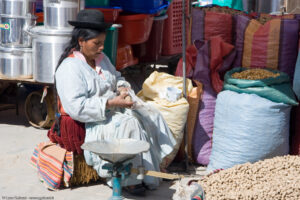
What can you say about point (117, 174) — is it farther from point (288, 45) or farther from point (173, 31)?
point (173, 31)

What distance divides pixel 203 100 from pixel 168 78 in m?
0.33

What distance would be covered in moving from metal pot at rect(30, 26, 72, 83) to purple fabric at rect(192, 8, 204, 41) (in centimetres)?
106

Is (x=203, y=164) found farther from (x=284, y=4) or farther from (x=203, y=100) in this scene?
(x=284, y=4)

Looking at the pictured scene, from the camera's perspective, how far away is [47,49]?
191 inches

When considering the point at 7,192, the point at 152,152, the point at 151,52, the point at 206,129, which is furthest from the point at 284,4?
the point at 7,192

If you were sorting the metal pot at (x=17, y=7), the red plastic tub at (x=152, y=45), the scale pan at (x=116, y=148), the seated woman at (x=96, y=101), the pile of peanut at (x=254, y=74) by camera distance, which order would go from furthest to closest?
the red plastic tub at (x=152, y=45)
the metal pot at (x=17, y=7)
the pile of peanut at (x=254, y=74)
the seated woman at (x=96, y=101)
the scale pan at (x=116, y=148)

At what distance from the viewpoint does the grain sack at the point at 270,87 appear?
4.14 meters

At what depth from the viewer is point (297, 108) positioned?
434cm

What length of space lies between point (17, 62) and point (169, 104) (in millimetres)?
1657

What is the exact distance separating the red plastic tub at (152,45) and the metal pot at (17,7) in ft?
4.65

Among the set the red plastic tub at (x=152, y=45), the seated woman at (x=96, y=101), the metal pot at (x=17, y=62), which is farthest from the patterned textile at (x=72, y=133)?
the red plastic tub at (x=152, y=45)

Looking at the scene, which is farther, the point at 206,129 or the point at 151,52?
the point at 151,52

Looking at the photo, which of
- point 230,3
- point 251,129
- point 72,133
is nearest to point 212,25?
point 251,129

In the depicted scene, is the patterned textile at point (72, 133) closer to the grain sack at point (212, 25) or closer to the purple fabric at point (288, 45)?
the grain sack at point (212, 25)
